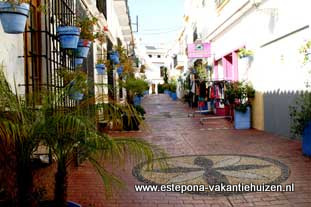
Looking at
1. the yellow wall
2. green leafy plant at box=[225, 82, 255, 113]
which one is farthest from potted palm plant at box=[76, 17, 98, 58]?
the yellow wall

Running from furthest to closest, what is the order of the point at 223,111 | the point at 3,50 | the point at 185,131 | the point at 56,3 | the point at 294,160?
the point at 223,111 < the point at 185,131 < the point at 56,3 < the point at 294,160 < the point at 3,50

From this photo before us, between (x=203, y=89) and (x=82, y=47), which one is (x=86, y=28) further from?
(x=203, y=89)

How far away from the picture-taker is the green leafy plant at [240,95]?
1030cm

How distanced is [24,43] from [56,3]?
5.02 feet

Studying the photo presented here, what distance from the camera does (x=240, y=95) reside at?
10.4 metres

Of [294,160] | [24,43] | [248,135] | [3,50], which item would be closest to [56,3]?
[24,43]

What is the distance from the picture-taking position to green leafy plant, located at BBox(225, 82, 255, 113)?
10.3 metres

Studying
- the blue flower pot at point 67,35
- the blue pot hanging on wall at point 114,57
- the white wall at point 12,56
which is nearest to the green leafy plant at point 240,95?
the blue pot hanging on wall at point 114,57

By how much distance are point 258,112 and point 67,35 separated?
21.2ft

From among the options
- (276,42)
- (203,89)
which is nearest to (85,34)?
(276,42)

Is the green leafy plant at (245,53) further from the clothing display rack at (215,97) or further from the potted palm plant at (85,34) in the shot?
the potted palm plant at (85,34)

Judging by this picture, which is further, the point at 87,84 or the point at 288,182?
the point at 288,182

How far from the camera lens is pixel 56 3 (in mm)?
6289

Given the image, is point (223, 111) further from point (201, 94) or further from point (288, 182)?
point (288, 182)
